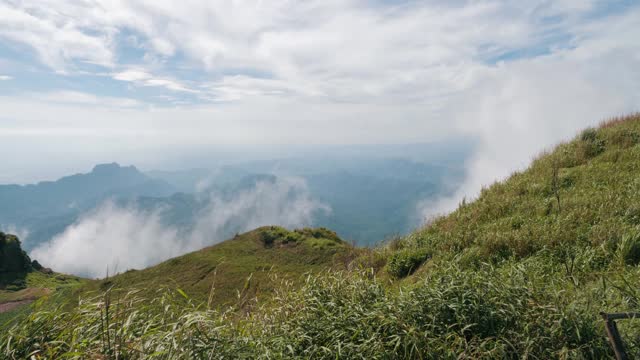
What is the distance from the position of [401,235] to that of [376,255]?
1.46 meters

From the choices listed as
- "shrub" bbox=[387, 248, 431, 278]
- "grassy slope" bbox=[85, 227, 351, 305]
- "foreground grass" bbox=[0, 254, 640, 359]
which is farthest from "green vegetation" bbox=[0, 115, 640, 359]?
"grassy slope" bbox=[85, 227, 351, 305]

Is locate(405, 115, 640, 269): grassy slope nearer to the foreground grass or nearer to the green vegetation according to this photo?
the green vegetation

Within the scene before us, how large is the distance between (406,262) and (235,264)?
13.9 m

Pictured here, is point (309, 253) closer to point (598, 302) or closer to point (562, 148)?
point (562, 148)

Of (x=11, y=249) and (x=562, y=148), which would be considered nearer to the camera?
(x=562, y=148)

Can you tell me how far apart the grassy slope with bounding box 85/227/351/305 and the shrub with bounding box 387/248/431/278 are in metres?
7.25

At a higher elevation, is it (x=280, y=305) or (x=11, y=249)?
(x=11, y=249)

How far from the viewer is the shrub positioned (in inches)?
361

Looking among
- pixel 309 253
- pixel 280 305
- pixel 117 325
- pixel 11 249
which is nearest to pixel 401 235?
pixel 280 305

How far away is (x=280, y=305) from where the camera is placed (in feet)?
20.2

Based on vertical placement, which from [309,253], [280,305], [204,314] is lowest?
[309,253]

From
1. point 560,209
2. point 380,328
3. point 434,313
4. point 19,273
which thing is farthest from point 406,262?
point 19,273

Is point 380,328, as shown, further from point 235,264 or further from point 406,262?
point 235,264

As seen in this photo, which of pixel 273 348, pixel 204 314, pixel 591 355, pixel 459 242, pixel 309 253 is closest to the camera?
pixel 591 355
